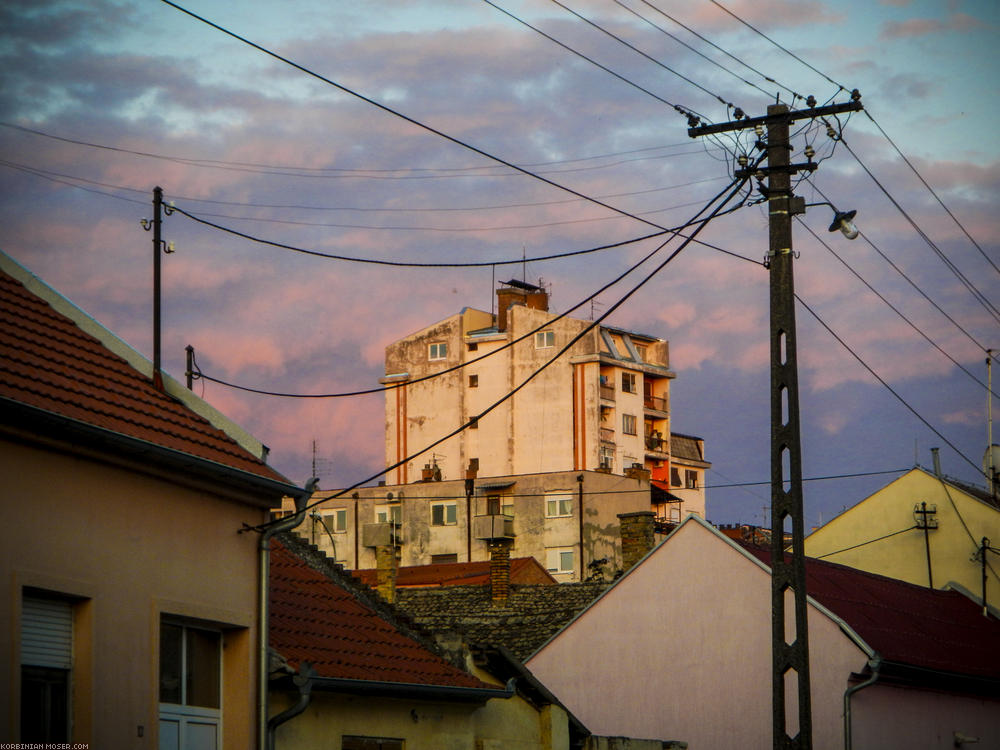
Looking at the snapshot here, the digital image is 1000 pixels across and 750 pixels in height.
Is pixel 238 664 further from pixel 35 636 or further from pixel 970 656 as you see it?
pixel 970 656

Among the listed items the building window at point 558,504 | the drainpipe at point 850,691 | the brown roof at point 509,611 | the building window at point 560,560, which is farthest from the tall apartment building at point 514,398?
the drainpipe at point 850,691

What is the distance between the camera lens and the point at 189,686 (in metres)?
15.3

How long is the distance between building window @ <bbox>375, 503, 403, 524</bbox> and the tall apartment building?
13.3 feet

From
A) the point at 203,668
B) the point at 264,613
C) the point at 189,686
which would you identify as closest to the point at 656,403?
the point at 264,613

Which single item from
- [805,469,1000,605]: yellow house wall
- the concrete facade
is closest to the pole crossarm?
[805,469,1000,605]: yellow house wall

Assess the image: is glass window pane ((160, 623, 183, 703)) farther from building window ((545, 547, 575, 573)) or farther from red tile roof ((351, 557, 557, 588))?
building window ((545, 547, 575, 573))

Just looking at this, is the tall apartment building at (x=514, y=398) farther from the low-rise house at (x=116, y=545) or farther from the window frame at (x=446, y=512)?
the low-rise house at (x=116, y=545)

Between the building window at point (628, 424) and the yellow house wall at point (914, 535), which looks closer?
the yellow house wall at point (914, 535)

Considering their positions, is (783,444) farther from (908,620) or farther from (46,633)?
(908,620)

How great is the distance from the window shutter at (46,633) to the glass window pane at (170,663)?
1.56m

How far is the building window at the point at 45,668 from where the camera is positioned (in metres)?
13.0

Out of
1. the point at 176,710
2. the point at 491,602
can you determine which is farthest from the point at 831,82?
the point at 491,602

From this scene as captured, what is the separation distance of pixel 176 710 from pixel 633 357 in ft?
296

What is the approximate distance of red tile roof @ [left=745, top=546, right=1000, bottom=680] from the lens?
28641 mm
